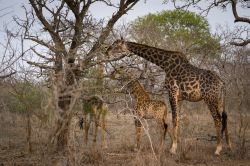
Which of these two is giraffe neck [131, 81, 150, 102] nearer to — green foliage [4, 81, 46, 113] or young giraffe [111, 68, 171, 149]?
young giraffe [111, 68, 171, 149]

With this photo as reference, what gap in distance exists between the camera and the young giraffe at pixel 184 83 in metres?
8.88

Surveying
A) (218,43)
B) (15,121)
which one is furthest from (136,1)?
(218,43)

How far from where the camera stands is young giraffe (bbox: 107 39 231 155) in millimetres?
8875

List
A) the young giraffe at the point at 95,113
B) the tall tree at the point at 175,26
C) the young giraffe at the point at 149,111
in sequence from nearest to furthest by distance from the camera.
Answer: the young giraffe at the point at 95,113 < the young giraffe at the point at 149,111 < the tall tree at the point at 175,26

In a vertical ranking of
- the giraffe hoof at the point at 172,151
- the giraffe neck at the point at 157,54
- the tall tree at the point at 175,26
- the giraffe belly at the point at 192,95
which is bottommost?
the giraffe hoof at the point at 172,151

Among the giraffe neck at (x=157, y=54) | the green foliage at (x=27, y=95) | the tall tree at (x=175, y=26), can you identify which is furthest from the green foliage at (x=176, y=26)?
the giraffe neck at (x=157, y=54)

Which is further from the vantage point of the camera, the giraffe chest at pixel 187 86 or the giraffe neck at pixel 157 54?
the giraffe neck at pixel 157 54

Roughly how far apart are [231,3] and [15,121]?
322 inches

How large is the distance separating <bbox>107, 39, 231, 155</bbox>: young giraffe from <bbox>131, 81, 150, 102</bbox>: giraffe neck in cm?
48

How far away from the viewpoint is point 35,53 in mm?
7535

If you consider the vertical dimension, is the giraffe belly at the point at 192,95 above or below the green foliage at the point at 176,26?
below

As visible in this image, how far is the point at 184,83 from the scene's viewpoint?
29.3 ft

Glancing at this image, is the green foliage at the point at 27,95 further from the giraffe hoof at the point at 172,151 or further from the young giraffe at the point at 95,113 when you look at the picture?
the giraffe hoof at the point at 172,151

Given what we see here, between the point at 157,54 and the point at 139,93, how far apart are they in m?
0.90
